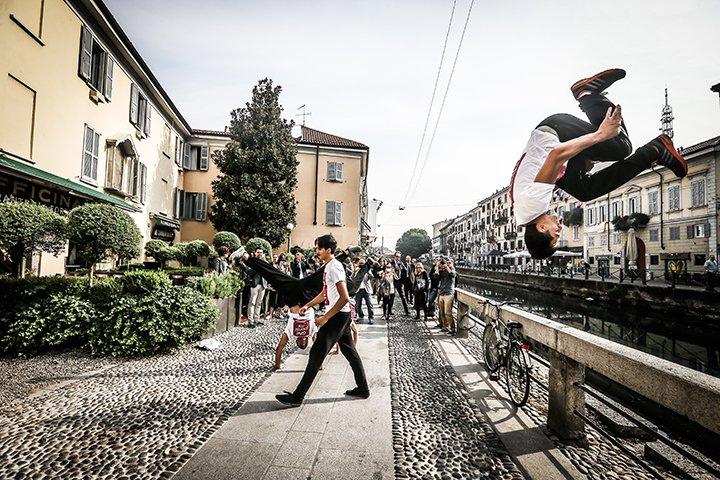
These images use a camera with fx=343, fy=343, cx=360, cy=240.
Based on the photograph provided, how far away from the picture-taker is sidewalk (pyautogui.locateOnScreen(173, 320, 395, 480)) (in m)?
2.62

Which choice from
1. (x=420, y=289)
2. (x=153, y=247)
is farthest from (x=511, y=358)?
(x=153, y=247)

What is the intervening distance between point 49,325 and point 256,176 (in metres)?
16.0

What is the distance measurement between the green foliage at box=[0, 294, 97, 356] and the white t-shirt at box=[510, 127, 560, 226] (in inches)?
258

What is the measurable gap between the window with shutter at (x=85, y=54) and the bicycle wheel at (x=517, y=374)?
47.6 ft

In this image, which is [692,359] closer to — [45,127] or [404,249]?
[45,127]

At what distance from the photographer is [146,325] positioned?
5.48 metres

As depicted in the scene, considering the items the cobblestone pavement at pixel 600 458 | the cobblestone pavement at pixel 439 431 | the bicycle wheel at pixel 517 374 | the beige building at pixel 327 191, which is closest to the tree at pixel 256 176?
the beige building at pixel 327 191

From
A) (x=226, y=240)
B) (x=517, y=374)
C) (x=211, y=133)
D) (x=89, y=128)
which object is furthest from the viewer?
(x=211, y=133)

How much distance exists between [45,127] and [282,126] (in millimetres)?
13465

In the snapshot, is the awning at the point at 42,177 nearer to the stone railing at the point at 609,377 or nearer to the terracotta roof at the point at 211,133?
the stone railing at the point at 609,377

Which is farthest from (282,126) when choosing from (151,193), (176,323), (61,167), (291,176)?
(176,323)

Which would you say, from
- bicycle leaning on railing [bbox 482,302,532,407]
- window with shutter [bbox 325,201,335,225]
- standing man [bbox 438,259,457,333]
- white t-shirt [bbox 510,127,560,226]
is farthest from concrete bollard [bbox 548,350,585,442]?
window with shutter [bbox 325,201,335,225]

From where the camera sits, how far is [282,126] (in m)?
22.0

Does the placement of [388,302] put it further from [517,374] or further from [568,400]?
[568,400]
